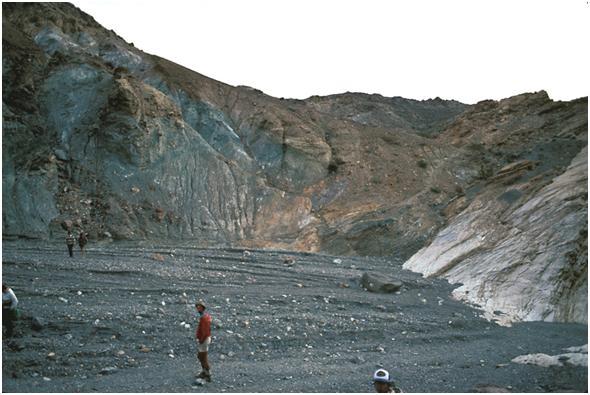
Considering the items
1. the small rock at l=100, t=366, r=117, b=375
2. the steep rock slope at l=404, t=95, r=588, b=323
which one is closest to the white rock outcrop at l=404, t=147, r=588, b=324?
the steep rock slope at l=404, t=95, r=588, b=323

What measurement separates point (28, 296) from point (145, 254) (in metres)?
8.14

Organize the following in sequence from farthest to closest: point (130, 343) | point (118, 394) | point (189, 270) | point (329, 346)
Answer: point (189, 270), point (329, 346), point (130, 343), point (118, 394)

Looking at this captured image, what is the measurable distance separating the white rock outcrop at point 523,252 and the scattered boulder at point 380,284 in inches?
80.3

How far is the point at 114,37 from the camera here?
45969 mm

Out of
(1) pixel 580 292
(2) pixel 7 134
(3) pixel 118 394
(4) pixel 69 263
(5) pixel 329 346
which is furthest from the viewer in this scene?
(2) pixel 7 134

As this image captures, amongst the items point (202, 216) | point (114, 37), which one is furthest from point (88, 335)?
point (114, 37)

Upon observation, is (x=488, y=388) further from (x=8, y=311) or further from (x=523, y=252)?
(x=523, y=252)

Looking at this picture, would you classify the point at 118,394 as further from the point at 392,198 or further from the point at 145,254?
the point at 392,198

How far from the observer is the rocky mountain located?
64.5ft

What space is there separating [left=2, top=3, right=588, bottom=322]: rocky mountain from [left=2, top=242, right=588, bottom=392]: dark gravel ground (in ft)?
10.4

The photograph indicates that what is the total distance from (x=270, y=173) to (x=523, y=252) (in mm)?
22287

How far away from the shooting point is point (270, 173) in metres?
38.2

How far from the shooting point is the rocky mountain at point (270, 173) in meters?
19.7

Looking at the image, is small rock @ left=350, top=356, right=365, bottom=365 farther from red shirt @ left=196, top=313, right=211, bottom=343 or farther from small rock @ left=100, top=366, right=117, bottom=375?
small rock @ left=100, top=366, right=117, bottom=375
